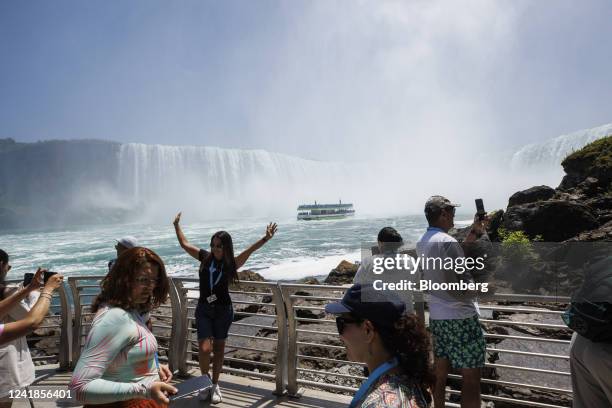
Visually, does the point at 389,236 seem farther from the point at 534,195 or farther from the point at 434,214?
the point at 534,195

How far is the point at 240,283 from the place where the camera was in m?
4.09

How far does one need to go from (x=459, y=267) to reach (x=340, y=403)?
1899 millimetres

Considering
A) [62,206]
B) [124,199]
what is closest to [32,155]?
[62,206]

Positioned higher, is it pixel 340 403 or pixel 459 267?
pixel 459 267

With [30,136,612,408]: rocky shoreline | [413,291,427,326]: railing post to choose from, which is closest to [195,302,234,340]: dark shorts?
[30,136,612,408]: rocky shoreline

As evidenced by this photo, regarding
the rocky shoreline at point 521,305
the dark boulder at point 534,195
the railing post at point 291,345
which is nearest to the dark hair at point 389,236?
the rocky shoreline at point 521,305

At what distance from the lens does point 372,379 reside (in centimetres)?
126

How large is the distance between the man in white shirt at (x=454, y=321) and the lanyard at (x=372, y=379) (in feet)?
5.57

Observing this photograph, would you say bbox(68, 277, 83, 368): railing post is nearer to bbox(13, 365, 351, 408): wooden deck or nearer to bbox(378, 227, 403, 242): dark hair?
bbox(13, 365, 351, 408): wooden deck

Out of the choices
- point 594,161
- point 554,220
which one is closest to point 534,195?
point 594,161

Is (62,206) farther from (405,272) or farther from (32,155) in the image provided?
(405,272)

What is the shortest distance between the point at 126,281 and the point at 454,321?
2.27m

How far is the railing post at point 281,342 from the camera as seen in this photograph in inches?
156

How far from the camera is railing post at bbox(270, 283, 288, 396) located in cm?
396
